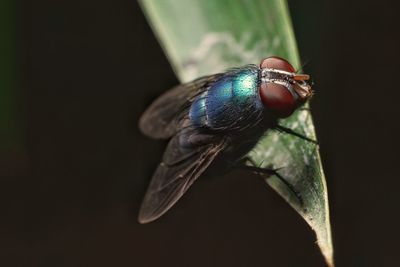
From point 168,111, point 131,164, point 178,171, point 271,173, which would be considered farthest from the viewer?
point 131,164

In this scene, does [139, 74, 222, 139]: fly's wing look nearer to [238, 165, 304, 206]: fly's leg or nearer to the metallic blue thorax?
the metallic blue thorax

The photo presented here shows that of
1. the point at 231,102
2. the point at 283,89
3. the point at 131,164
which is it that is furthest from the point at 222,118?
the point at 131,164

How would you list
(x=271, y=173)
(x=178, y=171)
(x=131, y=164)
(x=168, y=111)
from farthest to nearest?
(x=131, y=164) → (x=168, y=111) → (x=178, y=171) → (x=271, y=173)

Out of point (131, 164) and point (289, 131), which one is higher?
point (289, 131)

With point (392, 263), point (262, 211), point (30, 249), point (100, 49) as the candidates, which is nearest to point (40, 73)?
point (100, 49)

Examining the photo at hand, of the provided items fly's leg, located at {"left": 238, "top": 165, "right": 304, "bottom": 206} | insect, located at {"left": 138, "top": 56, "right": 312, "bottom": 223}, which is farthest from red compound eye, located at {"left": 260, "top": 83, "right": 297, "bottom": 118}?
Answer: fly's leg, located at {"left": 238, "top": 165, "right": 304, "bottom": 206}

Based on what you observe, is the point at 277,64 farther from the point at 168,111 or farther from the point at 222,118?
the point at 168,111
